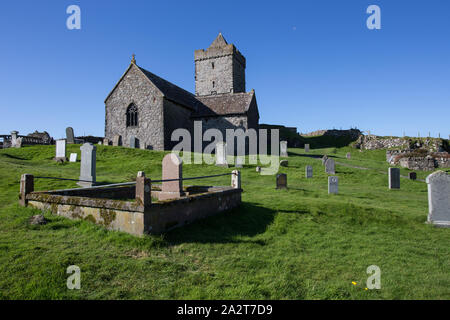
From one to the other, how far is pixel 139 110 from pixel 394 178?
22650mm

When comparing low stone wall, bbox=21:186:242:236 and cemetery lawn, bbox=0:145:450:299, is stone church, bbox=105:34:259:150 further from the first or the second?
low stone wall, bbox=21:186:242:236

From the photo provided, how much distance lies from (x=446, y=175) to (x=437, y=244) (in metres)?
2.59

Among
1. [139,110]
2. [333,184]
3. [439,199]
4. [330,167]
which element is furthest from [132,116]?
[439,199]

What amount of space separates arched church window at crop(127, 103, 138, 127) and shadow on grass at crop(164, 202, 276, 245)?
2130cm

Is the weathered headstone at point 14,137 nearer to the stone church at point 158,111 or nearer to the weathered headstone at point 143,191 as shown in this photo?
the stone church at point 158,111

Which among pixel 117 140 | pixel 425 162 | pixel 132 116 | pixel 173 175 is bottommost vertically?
pixel 173 175

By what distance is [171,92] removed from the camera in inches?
1129

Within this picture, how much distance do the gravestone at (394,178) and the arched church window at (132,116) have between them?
74.2ft

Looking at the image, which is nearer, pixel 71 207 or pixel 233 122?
pixel 71 207

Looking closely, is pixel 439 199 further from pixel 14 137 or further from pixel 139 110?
pixel 14 137
